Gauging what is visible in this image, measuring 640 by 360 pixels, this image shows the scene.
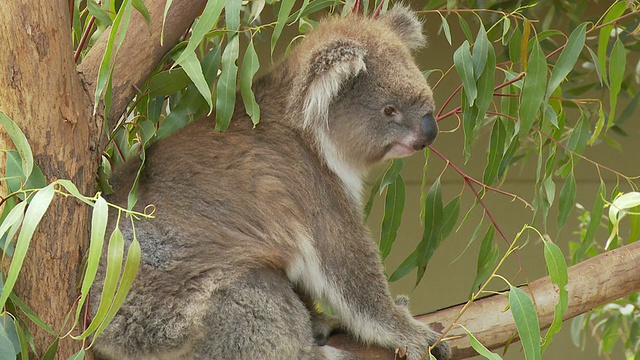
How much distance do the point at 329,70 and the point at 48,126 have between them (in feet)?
2.58

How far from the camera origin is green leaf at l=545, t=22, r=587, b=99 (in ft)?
7.10

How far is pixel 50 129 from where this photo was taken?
5.65 ft

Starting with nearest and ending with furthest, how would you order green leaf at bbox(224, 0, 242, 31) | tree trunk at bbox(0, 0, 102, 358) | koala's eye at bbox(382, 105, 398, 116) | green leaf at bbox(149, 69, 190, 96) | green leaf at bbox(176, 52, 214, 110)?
tree trunk at bbox(0, 0, 102, 358), green leaf at bbox(176, 52, 214, 110), green leaf at bbox(224, 0, 242, 31), green leaf at bbox(149, 69, 190, 96), koala's eye at bbox(382, 105, 398, 116)

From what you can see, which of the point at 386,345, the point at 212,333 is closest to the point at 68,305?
the point at 212,333

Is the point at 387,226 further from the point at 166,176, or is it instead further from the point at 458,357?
the point at 166,176

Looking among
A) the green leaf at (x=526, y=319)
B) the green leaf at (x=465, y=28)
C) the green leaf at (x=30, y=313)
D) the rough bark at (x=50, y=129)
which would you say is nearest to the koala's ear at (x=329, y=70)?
the green leaf at (x=465, y=28)

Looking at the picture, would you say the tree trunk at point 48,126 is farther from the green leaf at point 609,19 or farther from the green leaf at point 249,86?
the green leaf at point 609,19

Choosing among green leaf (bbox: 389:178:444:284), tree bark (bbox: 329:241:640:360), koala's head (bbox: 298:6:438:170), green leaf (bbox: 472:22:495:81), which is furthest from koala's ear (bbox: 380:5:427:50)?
tree bark (bbox: 329:241:640:360)

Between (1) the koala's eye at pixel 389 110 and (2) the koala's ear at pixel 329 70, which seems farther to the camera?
(1) the koala's eye at pixel 389 110

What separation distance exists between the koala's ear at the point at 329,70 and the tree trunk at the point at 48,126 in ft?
2.25

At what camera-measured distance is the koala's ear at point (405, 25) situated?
259 centimetres

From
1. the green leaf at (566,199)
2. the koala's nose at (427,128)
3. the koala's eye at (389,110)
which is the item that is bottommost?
the green leaf at (566,199)

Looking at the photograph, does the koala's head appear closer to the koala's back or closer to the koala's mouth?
the koala's mouth

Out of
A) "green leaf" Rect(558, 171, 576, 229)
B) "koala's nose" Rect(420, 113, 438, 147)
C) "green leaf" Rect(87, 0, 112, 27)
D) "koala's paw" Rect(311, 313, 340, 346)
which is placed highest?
"green leaf" Rect(87, 0, 112, 27)
